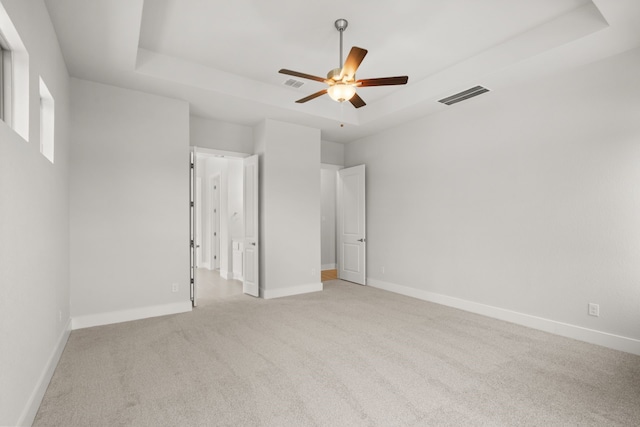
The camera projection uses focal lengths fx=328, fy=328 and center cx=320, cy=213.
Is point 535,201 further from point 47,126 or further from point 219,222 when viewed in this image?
point 219,222

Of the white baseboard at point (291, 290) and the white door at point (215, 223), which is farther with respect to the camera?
the white door at point (215, 223)

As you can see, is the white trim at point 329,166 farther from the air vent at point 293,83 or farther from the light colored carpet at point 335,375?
the light colored carpet at point 335,375

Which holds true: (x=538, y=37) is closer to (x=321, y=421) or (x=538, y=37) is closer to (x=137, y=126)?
(x=321, y=421)

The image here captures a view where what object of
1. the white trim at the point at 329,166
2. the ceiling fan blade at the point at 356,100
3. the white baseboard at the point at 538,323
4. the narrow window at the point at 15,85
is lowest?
the white baseboard at the point at 538,323

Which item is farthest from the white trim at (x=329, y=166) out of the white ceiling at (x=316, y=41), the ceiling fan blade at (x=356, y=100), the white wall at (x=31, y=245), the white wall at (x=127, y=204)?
the white wall at (x=31, y=245)

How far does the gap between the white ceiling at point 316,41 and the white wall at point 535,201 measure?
383 mm

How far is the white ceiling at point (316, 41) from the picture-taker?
2898 mm

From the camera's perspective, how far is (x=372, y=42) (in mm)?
3539

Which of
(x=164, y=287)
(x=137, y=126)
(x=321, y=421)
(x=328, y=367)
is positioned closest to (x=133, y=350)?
(x=164, y=287)

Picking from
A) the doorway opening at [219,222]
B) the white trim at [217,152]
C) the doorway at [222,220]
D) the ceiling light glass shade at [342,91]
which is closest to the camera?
the ceiling light glass shade at [342,91]

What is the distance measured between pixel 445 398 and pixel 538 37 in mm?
3457

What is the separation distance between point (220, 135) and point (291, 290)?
2808mm

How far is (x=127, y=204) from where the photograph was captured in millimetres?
4098

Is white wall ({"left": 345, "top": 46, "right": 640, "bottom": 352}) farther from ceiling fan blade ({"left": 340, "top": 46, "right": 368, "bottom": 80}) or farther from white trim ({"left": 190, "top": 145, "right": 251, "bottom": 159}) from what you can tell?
white trim ({"left": 190, "top": 145, "right": 251, "bottom": 159})
